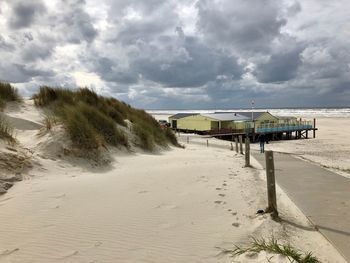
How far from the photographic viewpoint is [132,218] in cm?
648

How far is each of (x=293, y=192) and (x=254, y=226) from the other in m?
4.31

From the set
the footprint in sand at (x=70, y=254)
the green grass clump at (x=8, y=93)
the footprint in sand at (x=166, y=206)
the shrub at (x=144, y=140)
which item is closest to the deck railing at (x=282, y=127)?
the shrub at (x=144, y=140)

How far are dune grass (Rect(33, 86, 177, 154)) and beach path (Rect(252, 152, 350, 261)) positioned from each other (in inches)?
259

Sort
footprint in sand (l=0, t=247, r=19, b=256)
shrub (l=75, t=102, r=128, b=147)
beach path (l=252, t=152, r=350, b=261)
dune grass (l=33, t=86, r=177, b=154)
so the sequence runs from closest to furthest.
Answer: footprint in sand (l=0, t=247, r=19, b=256), beach path (l=252, t=152, r=350, b=261), dune grass (l=33, t=86, r=177, b=154), shrub (l=75, t=102, r=128, b=147)

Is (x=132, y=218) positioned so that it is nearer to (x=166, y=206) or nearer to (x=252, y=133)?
(x=166, y=206)

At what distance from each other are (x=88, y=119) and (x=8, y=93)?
4187mm

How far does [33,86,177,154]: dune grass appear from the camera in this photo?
11836mm

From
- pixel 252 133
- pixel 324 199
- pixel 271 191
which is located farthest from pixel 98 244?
pixel 252 133

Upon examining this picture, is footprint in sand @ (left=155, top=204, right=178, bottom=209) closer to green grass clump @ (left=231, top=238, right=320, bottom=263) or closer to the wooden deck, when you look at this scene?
green grass clump @ (left=231, top=238, right=320, bottom=263)

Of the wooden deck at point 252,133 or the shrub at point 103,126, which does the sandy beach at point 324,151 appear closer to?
the wooden deck at point 252,133

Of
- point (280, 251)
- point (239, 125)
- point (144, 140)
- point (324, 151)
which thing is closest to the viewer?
point (280, 251)

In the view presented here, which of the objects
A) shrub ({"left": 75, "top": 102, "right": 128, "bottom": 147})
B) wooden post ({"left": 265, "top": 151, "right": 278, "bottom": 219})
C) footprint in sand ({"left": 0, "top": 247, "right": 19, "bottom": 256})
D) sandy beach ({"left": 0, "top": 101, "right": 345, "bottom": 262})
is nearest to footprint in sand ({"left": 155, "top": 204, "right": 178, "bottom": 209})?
sandy beach ({"left": 0, "top": 101, "right": 345, "bottom": 262})

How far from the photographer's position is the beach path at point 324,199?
6520 mm

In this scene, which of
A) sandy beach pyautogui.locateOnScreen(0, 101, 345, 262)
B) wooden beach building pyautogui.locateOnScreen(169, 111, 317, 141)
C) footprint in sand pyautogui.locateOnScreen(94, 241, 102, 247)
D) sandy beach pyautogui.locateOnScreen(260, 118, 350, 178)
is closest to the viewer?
sandy beach pyautogui.locateOnScreen(0, 101, 345, 262)
